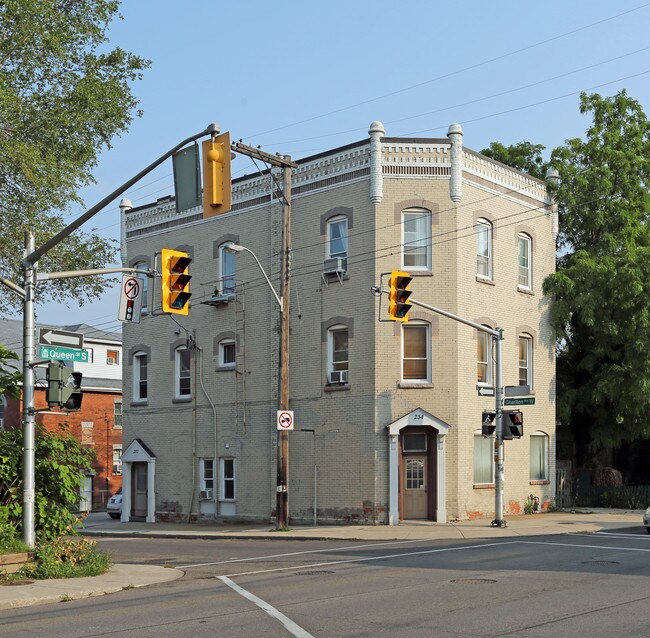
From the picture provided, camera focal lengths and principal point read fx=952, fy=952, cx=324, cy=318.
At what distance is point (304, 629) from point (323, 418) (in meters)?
19.8

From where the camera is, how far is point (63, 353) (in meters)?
17.0

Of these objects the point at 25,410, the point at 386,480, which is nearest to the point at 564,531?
the point at 386,480

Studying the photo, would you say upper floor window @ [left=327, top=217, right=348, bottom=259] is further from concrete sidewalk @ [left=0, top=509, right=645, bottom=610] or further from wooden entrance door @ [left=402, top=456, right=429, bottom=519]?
concrete sidewalk @ [left=0, top=509, right=645, bottom=610]

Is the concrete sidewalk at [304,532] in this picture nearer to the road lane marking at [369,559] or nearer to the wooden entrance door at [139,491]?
the wooden entrance door at [139,491]

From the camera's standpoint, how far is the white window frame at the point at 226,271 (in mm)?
34219

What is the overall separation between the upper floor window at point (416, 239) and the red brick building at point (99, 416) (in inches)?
1040

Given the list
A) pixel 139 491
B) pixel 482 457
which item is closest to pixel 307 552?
pixel 482 457

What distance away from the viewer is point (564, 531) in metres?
25.5

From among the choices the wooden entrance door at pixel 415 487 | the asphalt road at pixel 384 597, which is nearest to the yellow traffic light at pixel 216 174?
the asphalt road at pixel 384 597

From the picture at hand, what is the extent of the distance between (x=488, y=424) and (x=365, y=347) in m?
4.88

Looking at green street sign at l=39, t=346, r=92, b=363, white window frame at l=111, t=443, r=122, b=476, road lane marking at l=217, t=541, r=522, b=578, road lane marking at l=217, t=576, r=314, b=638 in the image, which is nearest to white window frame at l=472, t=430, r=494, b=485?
road lane marking at l=217, t=541, r=522, b=578

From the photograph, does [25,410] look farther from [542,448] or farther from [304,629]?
[542,448]

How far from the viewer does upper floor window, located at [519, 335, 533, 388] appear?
33.0m

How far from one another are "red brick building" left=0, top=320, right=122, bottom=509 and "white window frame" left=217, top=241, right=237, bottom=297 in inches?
754
